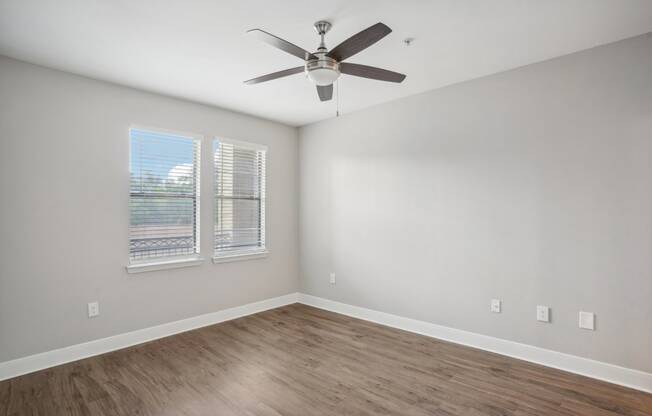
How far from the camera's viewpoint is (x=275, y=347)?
333 centimetres

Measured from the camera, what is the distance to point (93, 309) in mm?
3152

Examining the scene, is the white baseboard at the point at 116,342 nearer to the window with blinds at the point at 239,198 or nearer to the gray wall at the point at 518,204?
the window with blinds at the point at 239,198

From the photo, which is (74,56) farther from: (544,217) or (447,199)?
(544,217)

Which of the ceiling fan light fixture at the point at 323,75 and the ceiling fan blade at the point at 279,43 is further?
the ceiling fan light fixture at the point at 323,75

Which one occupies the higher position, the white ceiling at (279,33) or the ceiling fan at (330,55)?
the white ceiling at (279,33)

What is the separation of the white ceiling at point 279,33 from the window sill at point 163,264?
181 centimetres

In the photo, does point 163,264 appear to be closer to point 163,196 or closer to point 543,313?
point 163,196

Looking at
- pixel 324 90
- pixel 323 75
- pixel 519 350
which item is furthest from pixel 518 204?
pixel 323 75

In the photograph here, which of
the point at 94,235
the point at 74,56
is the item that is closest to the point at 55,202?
the point at 94,235

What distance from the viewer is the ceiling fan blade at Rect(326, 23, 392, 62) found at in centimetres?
182

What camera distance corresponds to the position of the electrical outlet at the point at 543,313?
9.41 ft

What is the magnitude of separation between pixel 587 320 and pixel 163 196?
13.4 ft

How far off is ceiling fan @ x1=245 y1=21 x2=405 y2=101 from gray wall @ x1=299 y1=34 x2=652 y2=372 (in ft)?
4.46

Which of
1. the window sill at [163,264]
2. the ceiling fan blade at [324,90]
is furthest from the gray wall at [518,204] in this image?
the window sill at [163,264]
